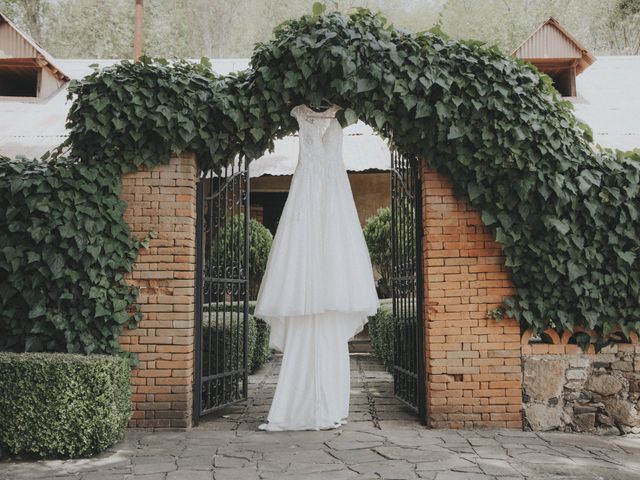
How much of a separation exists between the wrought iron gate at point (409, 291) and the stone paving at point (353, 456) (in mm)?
479

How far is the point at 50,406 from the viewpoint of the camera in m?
4.29

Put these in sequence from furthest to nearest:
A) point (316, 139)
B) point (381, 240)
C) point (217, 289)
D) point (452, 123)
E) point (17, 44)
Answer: point (17, 44), point (381, 240), point (217, 289), point (316, 139), point (452, 123)

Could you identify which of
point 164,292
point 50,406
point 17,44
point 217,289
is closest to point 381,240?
point 217,289

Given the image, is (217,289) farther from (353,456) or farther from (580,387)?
(580,387)

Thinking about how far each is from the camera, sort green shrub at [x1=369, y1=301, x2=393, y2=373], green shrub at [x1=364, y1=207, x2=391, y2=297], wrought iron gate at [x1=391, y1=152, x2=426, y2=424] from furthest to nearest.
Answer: green shrub at [x1=364, y1=207, x2=391, y2=297] → green shrub at [x1=369, y1=301, x2=393, y2=373] → wrought iron gate at [x1=391, y1=152, x2=426, y2=424]

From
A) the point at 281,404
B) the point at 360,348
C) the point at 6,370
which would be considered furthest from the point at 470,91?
the point at 360,348

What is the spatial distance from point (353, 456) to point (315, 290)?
4.94ft

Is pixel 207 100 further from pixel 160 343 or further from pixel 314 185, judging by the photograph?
pixel 160 343

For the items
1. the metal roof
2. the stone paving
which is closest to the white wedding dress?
the stone paving

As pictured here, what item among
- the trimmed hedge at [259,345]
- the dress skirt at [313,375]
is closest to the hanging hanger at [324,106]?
the dress skirt at [313,375]

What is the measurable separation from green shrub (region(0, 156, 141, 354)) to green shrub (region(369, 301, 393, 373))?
170 inches

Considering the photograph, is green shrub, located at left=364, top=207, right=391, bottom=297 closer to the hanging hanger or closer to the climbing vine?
the hanging hanger

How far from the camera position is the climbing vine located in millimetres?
5098

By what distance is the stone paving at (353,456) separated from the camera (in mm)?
3889
